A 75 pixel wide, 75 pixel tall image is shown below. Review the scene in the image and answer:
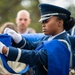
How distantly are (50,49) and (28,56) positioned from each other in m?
0.33

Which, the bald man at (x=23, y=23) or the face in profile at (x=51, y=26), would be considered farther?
the bald man at (x=23, y=23)

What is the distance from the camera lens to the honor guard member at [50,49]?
577 cm

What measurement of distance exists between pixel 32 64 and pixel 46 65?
213 millimetres

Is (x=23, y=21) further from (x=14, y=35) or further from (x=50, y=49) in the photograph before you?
(x=50, y=49)

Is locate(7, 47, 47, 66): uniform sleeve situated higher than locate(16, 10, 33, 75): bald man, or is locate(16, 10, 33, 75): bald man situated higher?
locate(16, 10, 33, 75): bald man

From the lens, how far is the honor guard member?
5.77 metres

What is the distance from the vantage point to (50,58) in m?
5.91

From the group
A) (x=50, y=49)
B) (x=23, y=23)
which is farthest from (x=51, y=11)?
(x=23, y=23)

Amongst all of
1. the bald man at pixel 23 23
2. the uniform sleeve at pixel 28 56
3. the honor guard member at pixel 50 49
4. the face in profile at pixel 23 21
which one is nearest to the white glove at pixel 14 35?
the honor guard member at pixel 50 49

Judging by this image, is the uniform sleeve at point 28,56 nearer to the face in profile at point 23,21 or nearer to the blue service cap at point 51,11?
the blue service cap at point 51,11

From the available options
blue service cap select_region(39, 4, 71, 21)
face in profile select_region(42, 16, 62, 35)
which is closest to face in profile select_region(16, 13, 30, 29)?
blue service cap select_region(39, 4, 71, 21)

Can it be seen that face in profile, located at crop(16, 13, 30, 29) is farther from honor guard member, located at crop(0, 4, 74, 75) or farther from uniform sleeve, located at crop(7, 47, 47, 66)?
Answer: uniform sleeve, located at crop(7, 47, 47, 66)

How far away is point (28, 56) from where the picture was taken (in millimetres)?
5773

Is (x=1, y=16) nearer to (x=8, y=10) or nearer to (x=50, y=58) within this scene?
(x=8, y=10)
